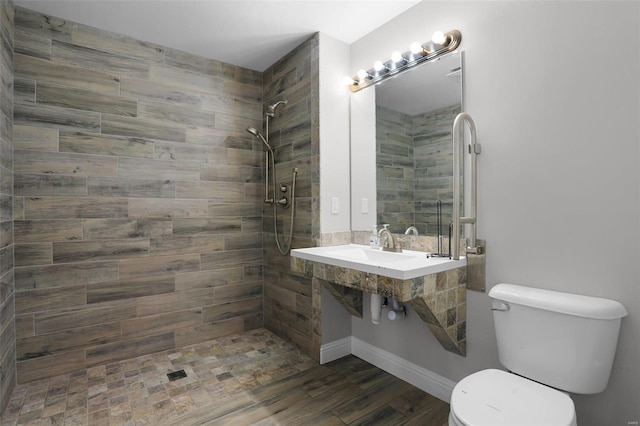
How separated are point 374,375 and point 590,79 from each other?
6.81 feet

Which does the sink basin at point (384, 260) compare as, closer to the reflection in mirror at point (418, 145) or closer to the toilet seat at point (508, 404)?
the reflection in mirror at point (418, 145)


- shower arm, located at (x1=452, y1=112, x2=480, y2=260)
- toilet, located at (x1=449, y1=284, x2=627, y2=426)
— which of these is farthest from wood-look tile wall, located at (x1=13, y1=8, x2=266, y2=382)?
toilet, located at (x1=449, y1=284, x2=627, y2=426)

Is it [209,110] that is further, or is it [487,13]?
[209,110]

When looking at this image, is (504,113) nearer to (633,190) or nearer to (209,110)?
(633,190)

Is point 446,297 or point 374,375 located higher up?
point 446,297

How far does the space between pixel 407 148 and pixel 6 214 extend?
8.33 ft

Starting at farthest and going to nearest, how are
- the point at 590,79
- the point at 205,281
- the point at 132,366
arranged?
the point at 205,281, the point at 132,366, the point at 590,79

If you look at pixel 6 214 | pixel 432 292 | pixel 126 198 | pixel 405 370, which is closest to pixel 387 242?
pixel 432 292

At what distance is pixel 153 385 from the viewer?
2250mm

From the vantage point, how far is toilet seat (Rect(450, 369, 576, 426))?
3.77 ft

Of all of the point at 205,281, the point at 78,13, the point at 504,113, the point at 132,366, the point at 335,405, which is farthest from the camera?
the point at 205,281

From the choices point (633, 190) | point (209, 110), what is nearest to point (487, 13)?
point (633, 190)

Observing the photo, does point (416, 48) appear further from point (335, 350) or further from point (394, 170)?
point (335, 350)

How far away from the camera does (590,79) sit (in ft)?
4.88
